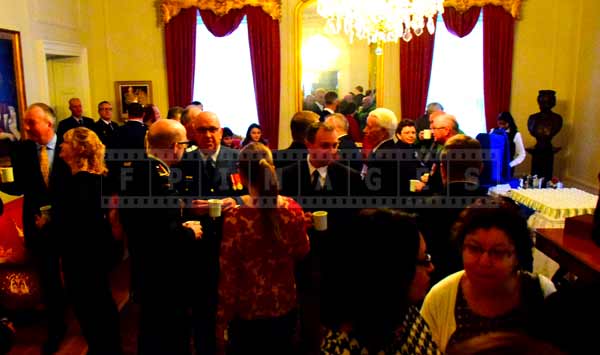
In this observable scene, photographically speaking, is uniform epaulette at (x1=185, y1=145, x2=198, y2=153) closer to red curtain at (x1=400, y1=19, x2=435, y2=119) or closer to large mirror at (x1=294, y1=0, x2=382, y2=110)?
large mirror at (x1=294, y1=0, x2=382, y2=110)

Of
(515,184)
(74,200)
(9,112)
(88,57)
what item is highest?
(88,57)

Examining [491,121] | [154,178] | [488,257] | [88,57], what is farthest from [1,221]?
[491,121]

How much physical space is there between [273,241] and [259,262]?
0.43 feet

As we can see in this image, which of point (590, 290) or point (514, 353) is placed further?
point (590, 290)

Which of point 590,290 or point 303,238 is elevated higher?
point 590,290

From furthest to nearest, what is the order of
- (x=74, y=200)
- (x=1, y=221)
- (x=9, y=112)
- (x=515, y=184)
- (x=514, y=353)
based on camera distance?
(x=515, y=184) < (x=9, y=112) < (x=1, y=221) < (x=74, y=200) < (x=514, y=353)

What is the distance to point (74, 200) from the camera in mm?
2908

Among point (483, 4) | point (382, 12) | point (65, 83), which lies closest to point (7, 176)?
point (382, 12)

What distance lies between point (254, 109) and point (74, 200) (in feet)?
17.9

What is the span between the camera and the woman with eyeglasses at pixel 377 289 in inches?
50.0

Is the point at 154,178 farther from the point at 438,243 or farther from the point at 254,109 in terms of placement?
the point at 254,109

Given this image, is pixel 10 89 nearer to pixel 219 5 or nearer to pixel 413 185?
pixel 219 5

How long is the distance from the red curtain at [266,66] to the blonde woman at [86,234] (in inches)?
201

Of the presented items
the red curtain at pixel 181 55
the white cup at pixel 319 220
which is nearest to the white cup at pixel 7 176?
the white cup at pixel 319 220
